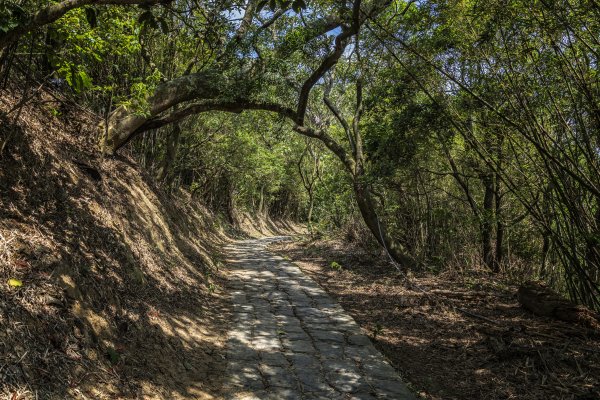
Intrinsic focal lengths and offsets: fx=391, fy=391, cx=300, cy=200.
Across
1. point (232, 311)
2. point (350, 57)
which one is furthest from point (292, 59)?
point (232, 311)

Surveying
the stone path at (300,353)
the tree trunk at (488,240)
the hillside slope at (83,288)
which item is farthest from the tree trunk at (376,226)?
the hillside slope at (83,288)

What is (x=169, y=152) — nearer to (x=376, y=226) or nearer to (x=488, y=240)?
(x=376, y=226)

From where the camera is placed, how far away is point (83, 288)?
3.70 meters

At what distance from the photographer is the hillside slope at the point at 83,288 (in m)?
2.78

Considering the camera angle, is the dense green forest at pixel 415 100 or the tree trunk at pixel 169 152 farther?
the tree trunk at pixel 169 152

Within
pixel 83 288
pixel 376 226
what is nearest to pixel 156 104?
pixel 83 288

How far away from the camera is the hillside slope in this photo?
2.78 m

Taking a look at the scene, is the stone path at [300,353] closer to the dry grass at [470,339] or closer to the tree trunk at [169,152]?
the dry grass at [470,339]

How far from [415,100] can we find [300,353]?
6956 millimetres

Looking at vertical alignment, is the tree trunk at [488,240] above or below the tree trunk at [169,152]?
below

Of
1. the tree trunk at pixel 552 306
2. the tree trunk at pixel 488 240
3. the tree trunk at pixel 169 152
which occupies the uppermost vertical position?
the tree trunk at pixel 169 152

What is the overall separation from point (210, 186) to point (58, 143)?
1566cm

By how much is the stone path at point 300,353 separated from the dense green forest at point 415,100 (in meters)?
2.88

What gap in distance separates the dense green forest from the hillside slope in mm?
909
